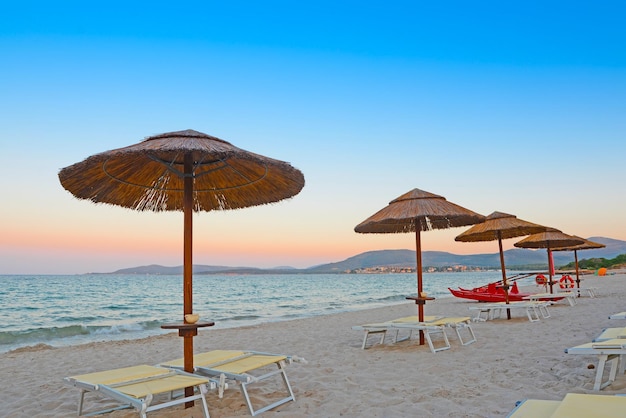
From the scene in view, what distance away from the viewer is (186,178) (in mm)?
3691

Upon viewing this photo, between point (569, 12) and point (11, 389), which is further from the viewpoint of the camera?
point (569, 12)

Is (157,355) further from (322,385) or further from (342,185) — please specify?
(342,185)

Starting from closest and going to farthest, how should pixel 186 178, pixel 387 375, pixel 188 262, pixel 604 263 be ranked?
1. pixel 188 262
2. pixel 186 178
3. pixel 387 375
4. pixel 604 263

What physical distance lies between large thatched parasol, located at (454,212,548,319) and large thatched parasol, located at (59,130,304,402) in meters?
6.11

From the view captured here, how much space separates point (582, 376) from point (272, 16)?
11.4m

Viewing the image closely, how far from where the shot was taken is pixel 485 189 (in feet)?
70.5

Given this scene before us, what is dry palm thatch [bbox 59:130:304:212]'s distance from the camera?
3.34 meters

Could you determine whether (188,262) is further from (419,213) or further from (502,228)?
(502,228)

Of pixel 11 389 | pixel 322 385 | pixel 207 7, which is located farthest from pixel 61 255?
pixel 322 385

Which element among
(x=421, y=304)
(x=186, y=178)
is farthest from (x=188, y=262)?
(x=421, y=304)

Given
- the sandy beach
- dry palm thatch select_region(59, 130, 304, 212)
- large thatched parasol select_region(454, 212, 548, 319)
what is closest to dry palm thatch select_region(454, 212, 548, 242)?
large thatched parasol select_region(454, 212, 548, 319)

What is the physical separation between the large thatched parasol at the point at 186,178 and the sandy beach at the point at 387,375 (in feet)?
4.75

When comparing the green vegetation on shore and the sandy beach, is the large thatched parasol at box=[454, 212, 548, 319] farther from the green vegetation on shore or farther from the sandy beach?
the green vegetation on shore

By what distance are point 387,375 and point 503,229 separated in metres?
5.36
